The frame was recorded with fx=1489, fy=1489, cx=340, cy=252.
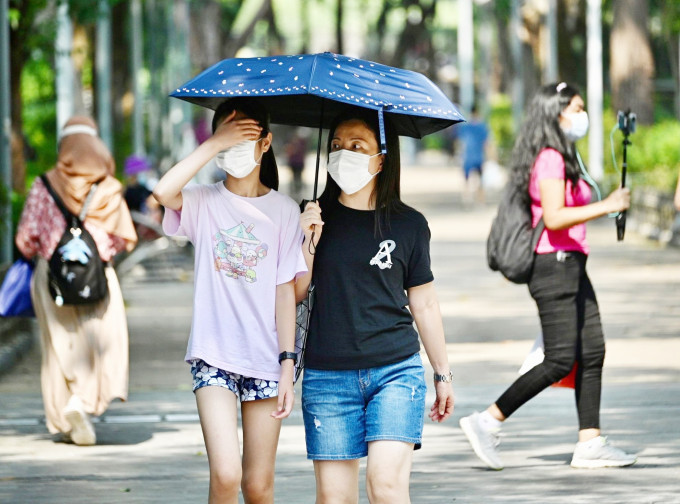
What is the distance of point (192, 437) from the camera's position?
8172 millimetres

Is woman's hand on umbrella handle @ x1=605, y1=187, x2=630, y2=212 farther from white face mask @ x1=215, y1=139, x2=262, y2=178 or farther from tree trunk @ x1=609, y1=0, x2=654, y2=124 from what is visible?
tree trunk @ x1=609, y1=0, x2=654, y2=124

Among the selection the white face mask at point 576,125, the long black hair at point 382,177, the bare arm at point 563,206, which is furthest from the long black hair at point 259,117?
the white face mask at point 576,125

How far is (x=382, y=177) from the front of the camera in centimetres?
498

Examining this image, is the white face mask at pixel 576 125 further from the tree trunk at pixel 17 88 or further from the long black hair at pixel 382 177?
the tree trunk at pixel 17 88

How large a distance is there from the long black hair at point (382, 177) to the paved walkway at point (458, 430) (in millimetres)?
2043

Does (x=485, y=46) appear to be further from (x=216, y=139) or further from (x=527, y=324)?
(x=216, y=139)

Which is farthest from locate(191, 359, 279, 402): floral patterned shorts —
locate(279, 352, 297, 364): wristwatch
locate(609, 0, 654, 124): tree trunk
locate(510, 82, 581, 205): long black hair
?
locate(609, 0, 654, 124): tree trunk

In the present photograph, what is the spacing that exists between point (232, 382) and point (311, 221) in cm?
61

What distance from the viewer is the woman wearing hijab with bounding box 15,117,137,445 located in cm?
796

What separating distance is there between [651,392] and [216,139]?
509 cm

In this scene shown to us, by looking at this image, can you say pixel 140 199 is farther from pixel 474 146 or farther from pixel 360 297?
pixel 360 297

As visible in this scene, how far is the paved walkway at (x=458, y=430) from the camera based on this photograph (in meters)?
6.84

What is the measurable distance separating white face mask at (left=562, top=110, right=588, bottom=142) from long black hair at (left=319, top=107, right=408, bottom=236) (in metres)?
2.26

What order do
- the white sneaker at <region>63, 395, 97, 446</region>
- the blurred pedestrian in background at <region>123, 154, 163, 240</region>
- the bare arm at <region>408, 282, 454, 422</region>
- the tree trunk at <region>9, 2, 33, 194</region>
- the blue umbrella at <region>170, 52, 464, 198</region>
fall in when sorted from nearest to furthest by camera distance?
the blue umbrella at <region>170, 52, 464, 198</region>, the bare arm at <region>408, 282, 454, 422</region>, the white sneaker at <region>63, 395, 97, 446</region>, the tree trunk at <region>9, 2, 33, 194</region>, the blurred pedestrian in background at <region>123, 154, 163, 240</region>
